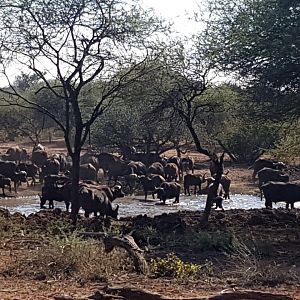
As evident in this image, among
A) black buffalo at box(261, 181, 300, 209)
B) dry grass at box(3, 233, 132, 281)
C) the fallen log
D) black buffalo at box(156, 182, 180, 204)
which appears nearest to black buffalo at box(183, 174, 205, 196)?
black buffalo at box(156, 182, 180, 204)

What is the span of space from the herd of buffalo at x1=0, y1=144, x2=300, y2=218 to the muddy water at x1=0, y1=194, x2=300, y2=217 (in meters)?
0.51

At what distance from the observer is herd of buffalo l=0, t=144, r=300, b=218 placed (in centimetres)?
2429

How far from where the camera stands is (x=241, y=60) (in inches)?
591

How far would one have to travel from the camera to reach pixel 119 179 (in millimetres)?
36875

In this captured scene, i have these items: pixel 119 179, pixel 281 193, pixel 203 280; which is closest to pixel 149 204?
pixel 281 193

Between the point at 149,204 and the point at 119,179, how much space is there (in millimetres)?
8893

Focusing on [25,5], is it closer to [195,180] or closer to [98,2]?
[98,2]

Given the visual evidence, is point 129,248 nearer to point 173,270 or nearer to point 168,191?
point 173,270

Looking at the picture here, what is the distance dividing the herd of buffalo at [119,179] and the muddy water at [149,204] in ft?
1.66

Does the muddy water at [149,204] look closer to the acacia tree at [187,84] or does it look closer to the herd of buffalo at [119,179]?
the herd of buffalo at [119,179]

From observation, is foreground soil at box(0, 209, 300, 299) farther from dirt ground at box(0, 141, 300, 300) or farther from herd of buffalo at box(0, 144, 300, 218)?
herd of buffalo at box(0, 144, 300, 218)

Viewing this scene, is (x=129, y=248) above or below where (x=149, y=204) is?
above

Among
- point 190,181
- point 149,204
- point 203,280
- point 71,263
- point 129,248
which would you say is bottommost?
point 149,204

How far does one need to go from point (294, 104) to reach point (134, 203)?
46.9ft
